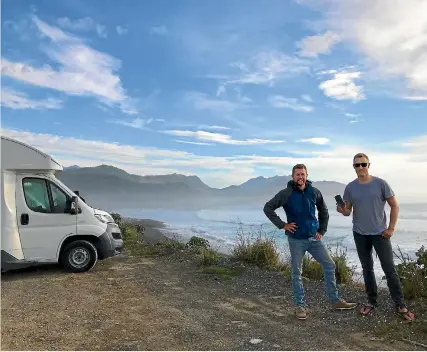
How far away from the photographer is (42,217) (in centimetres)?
913

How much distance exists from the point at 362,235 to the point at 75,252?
20.4 ft

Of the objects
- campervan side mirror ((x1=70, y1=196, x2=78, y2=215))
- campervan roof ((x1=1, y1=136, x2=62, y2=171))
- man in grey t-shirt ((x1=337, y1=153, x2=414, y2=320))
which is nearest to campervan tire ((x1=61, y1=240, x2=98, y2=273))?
campervan side mirror ((x1=70, y1=196, x2=78, y2=215))

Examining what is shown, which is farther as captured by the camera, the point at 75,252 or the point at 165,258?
the point at 165,258

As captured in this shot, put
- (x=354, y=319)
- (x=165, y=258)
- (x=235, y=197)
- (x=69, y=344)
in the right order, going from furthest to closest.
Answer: (x=235, y=197) < (x=165, y=258) < (x=354, y=319) < (x=69, y=344)

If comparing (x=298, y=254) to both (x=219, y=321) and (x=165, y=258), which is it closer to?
(x=219, y=321)

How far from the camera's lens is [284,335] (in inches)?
213

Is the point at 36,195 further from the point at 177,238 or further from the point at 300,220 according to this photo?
the point at 177,238

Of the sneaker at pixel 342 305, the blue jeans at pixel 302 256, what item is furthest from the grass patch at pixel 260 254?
the blue jeans at pixel 302 256

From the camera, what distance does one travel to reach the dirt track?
205 inches

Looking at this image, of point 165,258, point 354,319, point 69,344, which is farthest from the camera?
point 165,258

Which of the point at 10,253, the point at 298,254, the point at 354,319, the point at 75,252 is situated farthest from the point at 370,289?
the point at 10,253

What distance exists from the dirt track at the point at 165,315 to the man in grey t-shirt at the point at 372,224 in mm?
643

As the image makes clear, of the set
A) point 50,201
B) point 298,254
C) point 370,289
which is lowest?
point 370,289

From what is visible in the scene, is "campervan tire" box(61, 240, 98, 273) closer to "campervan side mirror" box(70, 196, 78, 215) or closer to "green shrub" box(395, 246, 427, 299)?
"campervan side mirror" box(70, 196, 78, 215)
